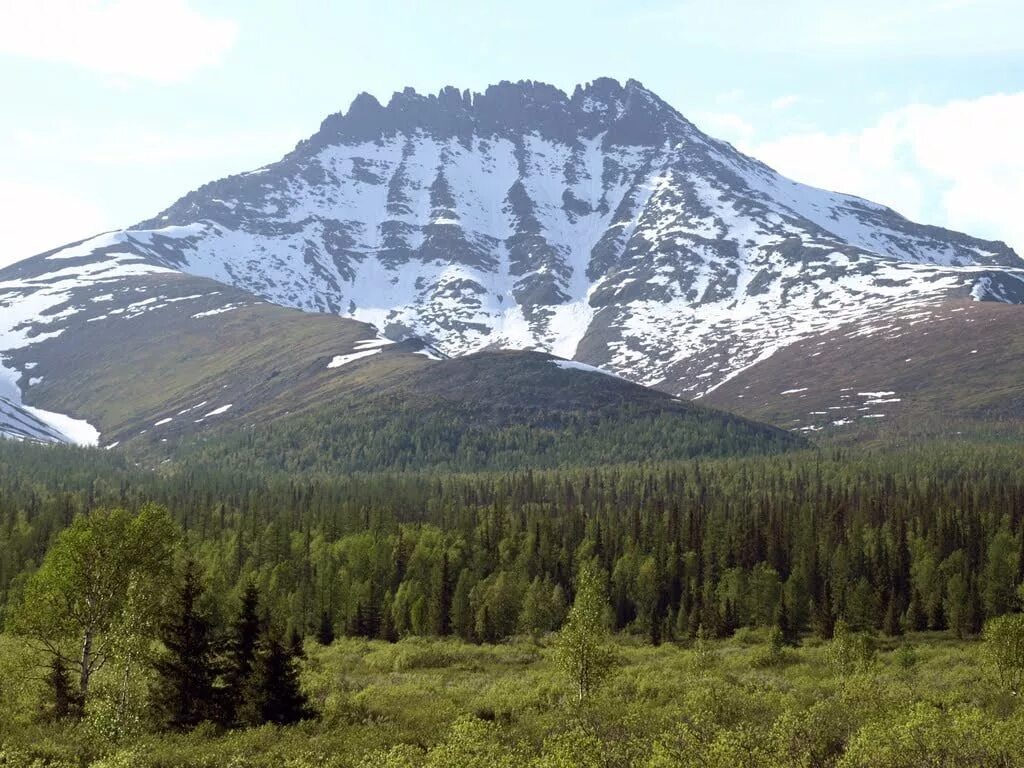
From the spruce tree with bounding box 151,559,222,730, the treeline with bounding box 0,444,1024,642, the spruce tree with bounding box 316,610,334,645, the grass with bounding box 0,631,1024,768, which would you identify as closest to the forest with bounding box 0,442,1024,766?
the spruce tree with bounding box 151,559,222,730

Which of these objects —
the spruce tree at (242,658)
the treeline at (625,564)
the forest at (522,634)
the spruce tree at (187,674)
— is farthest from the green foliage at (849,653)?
the spruce tree at (187,674)

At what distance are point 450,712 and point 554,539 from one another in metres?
91.6

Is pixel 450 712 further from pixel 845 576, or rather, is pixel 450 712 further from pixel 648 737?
pixel 845 576

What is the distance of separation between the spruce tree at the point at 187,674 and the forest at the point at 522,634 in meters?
0.16

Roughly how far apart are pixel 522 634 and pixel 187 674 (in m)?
74.3

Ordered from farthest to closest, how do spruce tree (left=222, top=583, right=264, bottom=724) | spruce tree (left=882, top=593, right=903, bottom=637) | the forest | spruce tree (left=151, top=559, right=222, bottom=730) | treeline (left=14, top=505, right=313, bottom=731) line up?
spruce tree (left=882, top=593, right=903, bottom=637) → spruce tree (left=222, top=583, right=264, bottom=724) → treeline (left=14, top=505, right=313, bottom=731) → spruce tree (left=151, top=559, right=222, bottom=730) → the forest

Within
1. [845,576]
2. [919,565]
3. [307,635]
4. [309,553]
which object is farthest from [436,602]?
[919,565]

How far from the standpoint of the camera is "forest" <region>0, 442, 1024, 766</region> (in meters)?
60.6

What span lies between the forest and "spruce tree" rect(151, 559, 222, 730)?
16cm

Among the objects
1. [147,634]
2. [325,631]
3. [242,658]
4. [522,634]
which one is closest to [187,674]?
[147,634]

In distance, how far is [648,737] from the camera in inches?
2608

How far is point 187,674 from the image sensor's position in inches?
2628

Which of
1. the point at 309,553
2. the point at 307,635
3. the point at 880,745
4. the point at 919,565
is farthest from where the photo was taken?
the point at 309,553

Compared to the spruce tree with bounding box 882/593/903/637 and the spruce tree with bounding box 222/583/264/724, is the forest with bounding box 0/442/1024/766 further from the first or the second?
the spruce tree with bounding box 882/593/903/637
